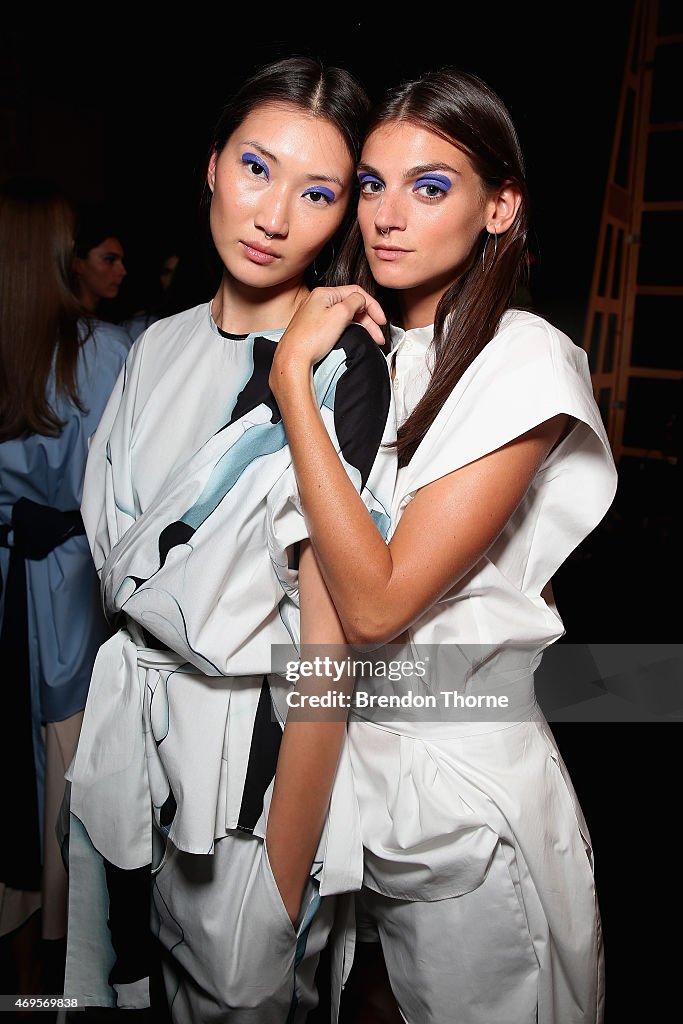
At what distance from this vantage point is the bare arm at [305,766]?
112 cm

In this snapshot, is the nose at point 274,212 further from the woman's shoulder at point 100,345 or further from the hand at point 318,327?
the woman's shoulder at point 100,345

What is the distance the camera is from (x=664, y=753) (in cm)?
345

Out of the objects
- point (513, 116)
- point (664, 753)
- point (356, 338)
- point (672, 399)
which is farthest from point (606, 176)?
point (356, 338)

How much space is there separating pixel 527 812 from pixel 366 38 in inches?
46.5

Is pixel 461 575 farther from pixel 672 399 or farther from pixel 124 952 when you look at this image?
pixel 672 399

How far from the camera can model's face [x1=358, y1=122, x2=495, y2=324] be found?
47.6 inches

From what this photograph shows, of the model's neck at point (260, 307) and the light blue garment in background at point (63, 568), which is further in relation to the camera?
the light blue garment in background at point (63, 568)

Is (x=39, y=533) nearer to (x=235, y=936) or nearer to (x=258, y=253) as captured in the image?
(x=258, y=253)

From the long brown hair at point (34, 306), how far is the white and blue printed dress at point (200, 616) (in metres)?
0.87

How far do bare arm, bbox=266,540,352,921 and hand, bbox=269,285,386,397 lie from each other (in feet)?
0.79

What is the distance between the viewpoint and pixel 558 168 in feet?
15.0


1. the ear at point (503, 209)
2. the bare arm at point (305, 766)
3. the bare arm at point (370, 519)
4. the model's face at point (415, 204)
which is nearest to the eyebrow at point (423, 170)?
the model's face at point (415, 204)

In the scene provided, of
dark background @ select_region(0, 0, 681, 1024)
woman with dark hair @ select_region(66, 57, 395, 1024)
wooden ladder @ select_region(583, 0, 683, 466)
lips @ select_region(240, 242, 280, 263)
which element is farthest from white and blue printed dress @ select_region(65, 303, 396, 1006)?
wooden ladder @ select_region(583, 0, 683, 466)

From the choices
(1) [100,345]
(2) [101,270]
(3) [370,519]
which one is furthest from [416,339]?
(2) [101,270]
